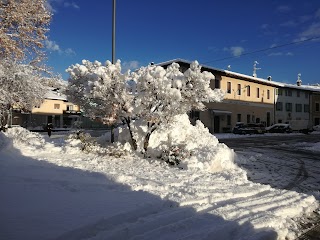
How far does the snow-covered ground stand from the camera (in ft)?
13.7

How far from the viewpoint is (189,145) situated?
1170 cm

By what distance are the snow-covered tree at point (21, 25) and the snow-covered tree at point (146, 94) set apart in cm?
385

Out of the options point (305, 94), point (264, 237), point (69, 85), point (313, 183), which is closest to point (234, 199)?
point (264, 237)

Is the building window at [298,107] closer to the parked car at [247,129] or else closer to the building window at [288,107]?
the building window at [288,107]

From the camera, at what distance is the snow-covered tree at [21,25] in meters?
11.6

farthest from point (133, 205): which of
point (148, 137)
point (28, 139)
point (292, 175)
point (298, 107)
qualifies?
point (298, 107)

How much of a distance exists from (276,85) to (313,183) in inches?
1661

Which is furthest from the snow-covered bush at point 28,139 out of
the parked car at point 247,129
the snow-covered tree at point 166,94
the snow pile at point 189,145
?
the parked car at point 247,129

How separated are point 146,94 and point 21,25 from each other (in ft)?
22.2

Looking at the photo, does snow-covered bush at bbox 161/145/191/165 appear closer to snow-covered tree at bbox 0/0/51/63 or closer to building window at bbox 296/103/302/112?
snow-covered tree at bbox 0/0/51/63

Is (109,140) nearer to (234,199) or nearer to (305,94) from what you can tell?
(234,199)

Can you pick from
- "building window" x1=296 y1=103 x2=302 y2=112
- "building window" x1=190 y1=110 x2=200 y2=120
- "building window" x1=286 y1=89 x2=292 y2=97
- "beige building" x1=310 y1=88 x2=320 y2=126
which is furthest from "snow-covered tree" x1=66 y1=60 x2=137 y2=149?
"beige building" x1=310 y1=88 x2=320 y2=126

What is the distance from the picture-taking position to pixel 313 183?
369 inches

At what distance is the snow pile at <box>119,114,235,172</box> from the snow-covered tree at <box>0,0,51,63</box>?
233 inches
